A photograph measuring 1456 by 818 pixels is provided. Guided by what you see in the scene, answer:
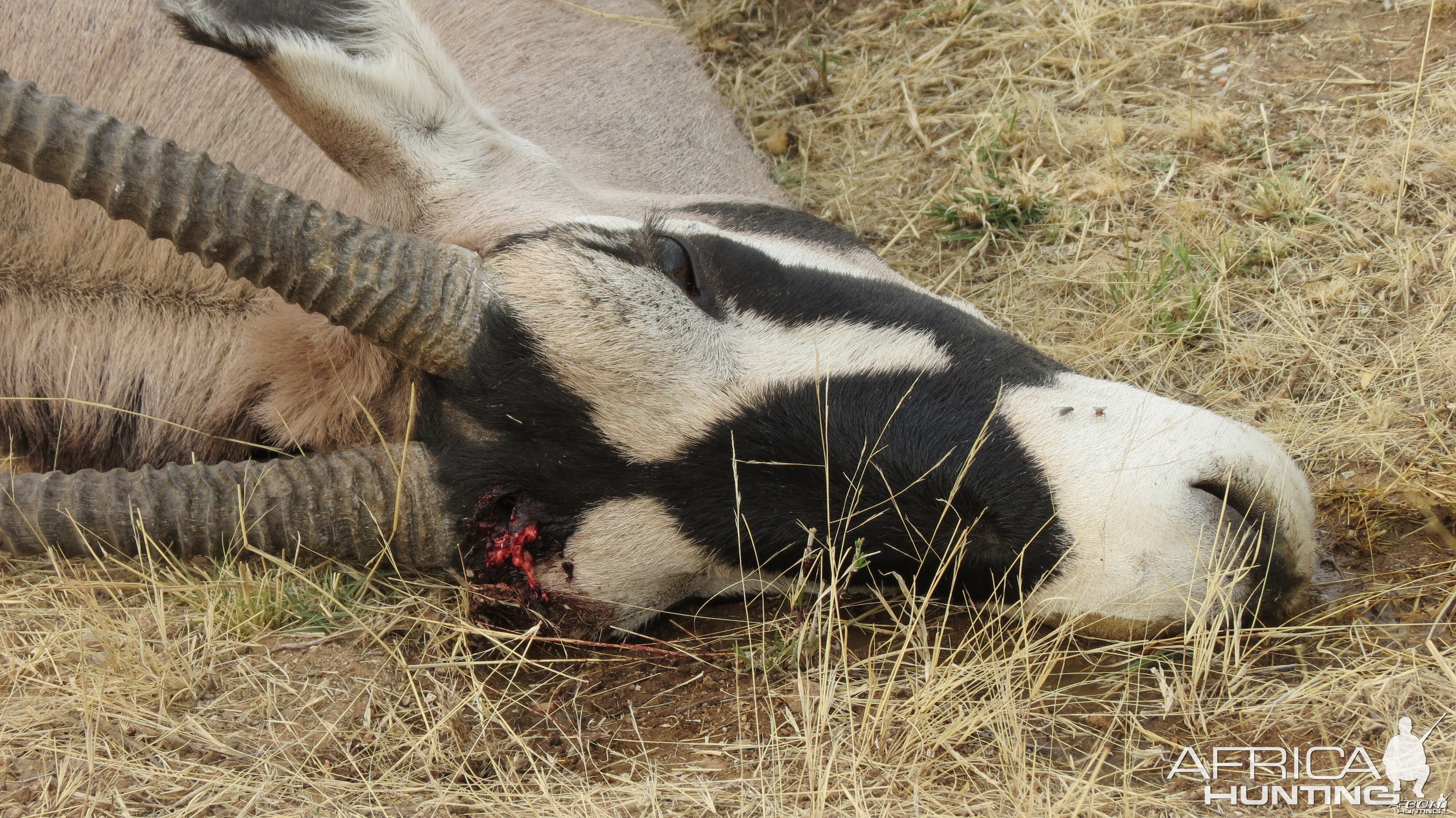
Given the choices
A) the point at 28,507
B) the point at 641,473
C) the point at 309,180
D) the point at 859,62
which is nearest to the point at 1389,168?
the point at 859,62

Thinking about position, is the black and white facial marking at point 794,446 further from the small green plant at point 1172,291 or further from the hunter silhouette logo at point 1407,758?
the small green plant at point 1172,291

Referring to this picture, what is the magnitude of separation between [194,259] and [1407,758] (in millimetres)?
3189

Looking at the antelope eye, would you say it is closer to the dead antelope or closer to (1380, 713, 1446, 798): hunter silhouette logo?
the dead antelope

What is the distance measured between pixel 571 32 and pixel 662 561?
8.80 feet

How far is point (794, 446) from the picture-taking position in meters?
2.68

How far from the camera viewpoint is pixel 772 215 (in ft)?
11.9

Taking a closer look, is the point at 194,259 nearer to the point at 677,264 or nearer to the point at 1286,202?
the point at 677,264

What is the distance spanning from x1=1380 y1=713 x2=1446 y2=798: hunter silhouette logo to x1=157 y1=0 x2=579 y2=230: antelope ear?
221cm

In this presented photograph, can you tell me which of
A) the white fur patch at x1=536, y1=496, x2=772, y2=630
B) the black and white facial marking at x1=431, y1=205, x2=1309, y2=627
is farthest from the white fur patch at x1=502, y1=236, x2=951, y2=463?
the white fur patch at x1=536, y1=496, x2=772, y2=630

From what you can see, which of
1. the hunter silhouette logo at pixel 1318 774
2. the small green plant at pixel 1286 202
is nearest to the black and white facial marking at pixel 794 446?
the hunter silhouette logo at pixel 1318 774

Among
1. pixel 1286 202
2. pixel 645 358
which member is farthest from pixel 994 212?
pixel 645 358

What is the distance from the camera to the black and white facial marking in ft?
8.06

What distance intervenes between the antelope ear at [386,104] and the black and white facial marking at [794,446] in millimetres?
460

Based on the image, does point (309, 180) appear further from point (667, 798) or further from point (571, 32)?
point (667, 798)
